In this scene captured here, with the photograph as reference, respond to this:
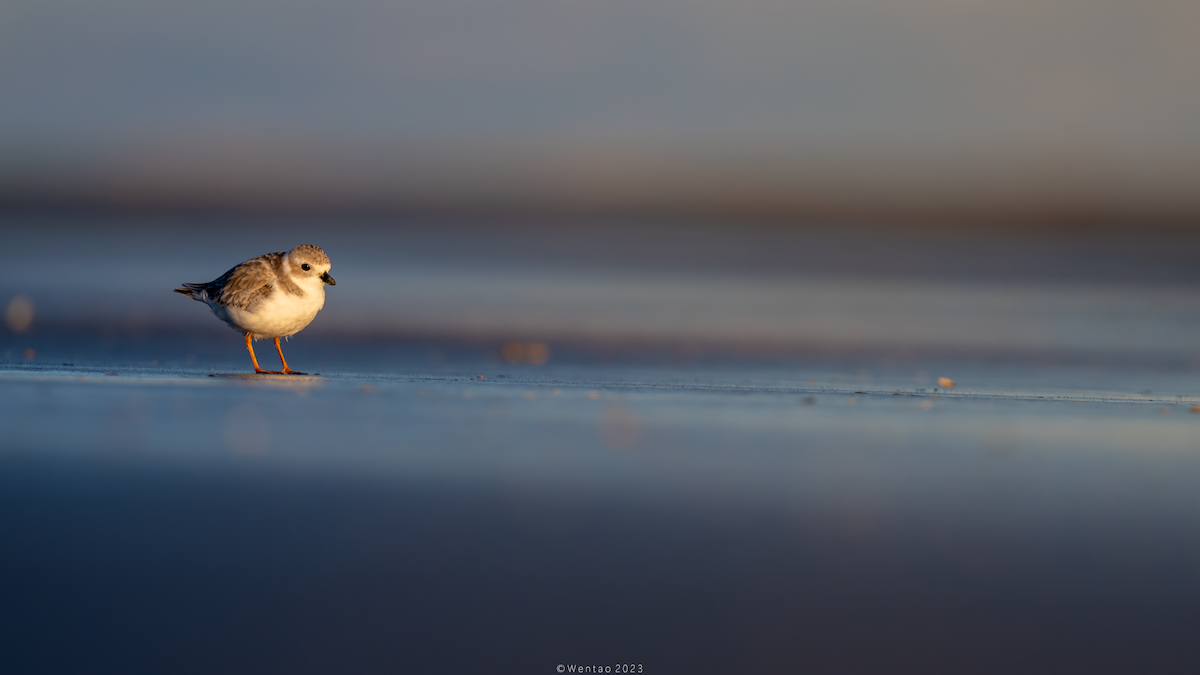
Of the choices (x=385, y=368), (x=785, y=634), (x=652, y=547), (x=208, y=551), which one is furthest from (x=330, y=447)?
(x=385, y=368)

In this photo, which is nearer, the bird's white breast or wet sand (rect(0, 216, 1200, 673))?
wet sand (rect(0, 216, 1200, 673))

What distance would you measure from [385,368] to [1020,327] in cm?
563

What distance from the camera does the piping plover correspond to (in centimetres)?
657

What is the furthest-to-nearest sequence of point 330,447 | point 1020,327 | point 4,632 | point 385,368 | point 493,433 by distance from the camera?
point 1020,327 < point 385,368 < point 493,433 < point 330,447 < point 4,632

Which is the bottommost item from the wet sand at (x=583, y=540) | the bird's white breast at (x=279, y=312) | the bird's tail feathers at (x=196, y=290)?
the wet sand at (x=583, y=540)

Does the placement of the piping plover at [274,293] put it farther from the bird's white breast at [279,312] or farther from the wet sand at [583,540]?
the wet sand at [583,540]

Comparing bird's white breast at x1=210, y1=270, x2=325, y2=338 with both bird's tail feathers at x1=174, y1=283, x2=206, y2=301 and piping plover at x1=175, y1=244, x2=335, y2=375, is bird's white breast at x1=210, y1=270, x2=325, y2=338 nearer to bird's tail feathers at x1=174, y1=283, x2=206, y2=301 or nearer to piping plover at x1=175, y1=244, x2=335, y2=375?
piping plover at x1=175, y1=244, x2=335, y2=375

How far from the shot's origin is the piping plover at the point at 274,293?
657cm

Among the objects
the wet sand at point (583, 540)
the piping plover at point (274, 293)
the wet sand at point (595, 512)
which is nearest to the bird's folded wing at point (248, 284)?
the piping plover at point (274, 293)

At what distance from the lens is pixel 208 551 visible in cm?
263

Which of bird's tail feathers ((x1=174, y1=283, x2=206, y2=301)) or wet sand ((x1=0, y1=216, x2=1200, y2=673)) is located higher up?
bird's tail feathers ((x1=174, y1=283, x2=206, y2=301))

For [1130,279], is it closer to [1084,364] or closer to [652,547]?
[1084,364]

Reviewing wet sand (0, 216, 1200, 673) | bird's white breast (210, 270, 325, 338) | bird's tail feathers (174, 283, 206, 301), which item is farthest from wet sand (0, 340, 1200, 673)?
bird's tail feathers (174, 283, 206, 301)

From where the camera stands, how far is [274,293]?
6.58 meters
